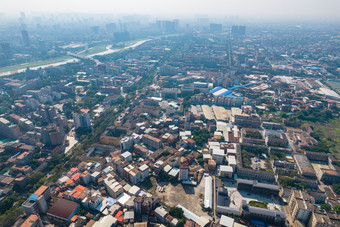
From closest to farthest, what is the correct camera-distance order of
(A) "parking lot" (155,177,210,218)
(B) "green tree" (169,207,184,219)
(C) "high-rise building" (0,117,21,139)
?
(B) "green tree" (169,207,184,219), (A) "parking lot" (155,177,210,218), (C) "high-rise building" (0,117,21,139)

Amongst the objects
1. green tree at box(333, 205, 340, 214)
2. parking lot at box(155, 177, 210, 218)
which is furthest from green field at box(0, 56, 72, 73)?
green tree at box(333, 205, 340, 214)

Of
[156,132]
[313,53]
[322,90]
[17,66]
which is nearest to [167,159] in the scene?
[156,132]

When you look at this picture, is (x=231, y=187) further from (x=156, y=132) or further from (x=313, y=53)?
(x=313, y=53)

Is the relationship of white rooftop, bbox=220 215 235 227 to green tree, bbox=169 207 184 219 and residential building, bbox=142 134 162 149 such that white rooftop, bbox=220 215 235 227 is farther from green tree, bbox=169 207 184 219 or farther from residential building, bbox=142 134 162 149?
residential building, bbox=142 134 162 149

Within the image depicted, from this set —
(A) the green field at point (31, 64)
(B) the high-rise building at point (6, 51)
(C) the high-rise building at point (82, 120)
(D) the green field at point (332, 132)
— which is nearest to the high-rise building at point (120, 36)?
(A) the green field at point (31, 64)

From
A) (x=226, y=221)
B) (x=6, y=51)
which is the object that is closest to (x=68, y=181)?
(x=226, y=221)

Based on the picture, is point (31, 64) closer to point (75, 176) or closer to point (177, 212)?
point (75, 176)
